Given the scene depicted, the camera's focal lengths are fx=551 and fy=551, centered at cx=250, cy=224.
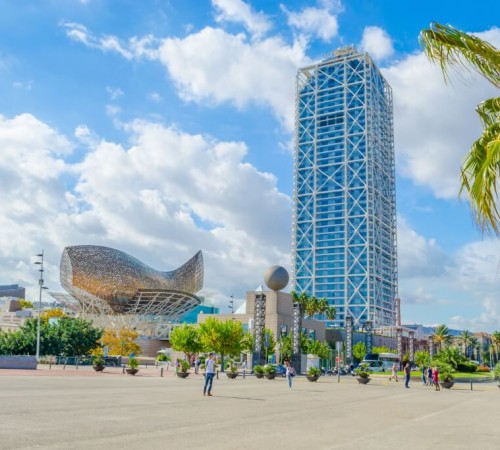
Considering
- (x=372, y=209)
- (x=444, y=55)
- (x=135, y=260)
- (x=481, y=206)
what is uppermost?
(x=372, y=209)

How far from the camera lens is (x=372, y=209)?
624ft

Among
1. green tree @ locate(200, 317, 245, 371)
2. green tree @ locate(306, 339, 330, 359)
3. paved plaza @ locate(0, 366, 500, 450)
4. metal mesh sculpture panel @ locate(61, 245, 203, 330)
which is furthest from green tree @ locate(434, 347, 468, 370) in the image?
metal mesh sculpture panel @ locate(61, 245, 203, 330)

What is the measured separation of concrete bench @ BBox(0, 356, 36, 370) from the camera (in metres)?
40.8

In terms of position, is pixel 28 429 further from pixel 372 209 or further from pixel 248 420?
pixel 372 209

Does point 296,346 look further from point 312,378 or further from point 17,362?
point 17,362

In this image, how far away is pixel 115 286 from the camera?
388 feet

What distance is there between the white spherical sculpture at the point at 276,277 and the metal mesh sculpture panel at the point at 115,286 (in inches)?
1847

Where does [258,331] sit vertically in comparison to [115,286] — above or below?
below

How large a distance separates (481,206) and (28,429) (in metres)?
9.10

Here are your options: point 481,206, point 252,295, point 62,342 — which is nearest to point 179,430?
point 481,206

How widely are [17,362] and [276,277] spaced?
4109 centimetres

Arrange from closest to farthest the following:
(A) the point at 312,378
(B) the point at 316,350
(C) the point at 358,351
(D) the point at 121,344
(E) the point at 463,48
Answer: (E) the point at 463,48 → (A) the point at 312,378 → (B) the point at 316,350 → (D) the point at 121,344 → (C) the point at 358,351

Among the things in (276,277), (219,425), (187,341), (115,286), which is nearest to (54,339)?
(187,341)

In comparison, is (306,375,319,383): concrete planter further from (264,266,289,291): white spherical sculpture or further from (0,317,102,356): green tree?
(264,266,289,291): white spherical sculpture
